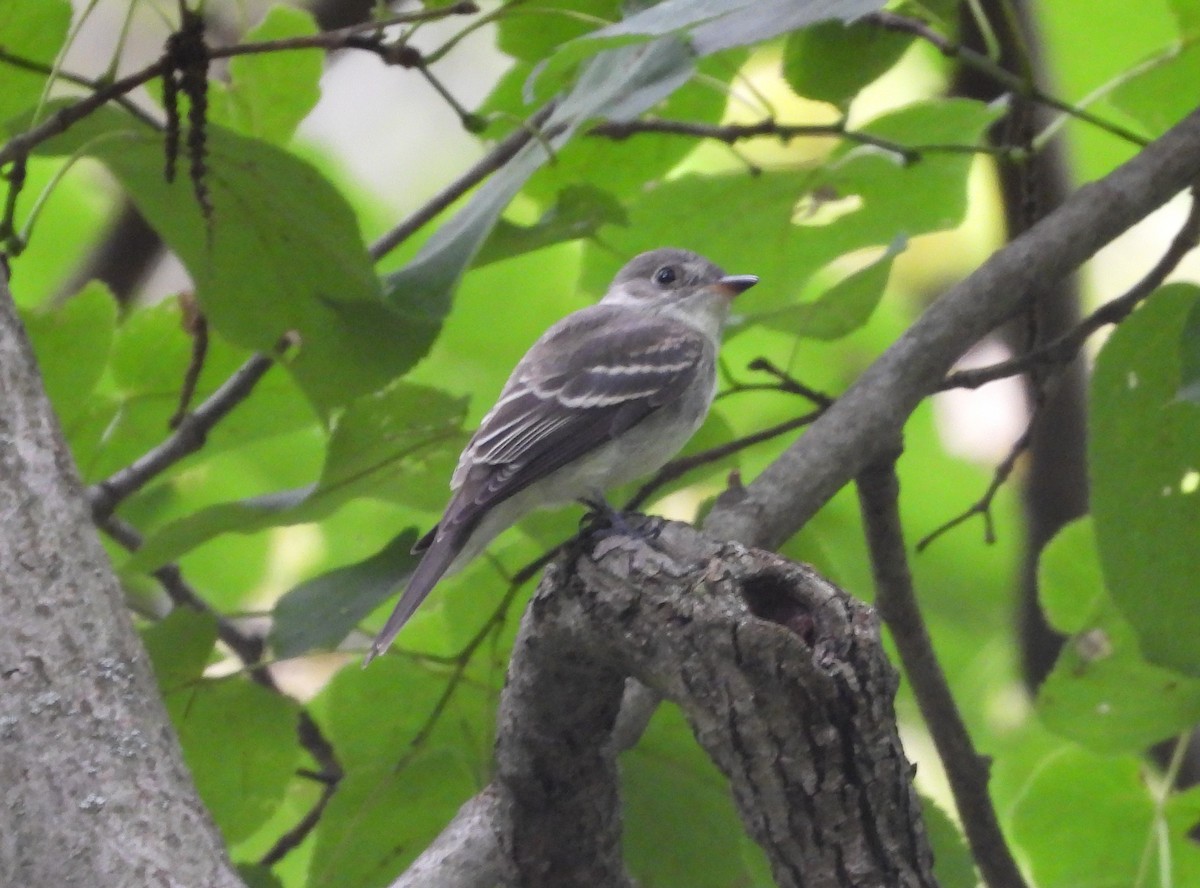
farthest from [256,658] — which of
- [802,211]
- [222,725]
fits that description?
[802,211]

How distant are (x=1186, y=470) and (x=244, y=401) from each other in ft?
5.87

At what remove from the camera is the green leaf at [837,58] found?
9.51ft

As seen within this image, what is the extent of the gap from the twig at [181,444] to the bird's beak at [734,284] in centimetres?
99

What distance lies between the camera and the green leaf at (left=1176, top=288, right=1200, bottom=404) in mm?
2086

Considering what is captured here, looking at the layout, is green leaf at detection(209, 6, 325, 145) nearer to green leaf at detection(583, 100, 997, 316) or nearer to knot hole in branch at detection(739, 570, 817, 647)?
green leaf at detection(583, 100, 997, 316)

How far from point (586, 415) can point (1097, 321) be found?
103 cm

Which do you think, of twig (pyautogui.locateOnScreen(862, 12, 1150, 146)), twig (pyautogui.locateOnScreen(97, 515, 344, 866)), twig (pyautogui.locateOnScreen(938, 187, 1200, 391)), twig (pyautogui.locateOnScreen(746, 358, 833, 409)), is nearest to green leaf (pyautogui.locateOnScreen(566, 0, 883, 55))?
twig (pyautogui.locateOnScreen(862, 12, 1150, 146))

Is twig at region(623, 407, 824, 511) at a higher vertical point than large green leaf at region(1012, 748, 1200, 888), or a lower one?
higher

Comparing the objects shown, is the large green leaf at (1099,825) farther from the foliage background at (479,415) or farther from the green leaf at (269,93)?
the green leaf at (269,93)

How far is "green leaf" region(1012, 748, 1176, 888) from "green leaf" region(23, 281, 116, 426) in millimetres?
1964

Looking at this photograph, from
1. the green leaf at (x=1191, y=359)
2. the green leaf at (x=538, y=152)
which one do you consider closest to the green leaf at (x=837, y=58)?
the green leaf at (x=538, y=152)

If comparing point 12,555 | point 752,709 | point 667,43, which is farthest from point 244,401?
point 752,709

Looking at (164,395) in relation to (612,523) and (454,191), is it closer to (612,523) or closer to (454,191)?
(454,191)

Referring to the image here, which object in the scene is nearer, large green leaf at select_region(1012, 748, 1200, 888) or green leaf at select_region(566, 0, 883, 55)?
green leaf at select_region(566, 0, 883, 55)
